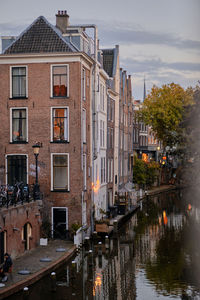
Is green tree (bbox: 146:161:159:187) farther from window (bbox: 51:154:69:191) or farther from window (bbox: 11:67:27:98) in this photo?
window (bbox: 11:67:27:98)

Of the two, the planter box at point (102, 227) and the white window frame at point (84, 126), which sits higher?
the white window frame at point (84, 126)

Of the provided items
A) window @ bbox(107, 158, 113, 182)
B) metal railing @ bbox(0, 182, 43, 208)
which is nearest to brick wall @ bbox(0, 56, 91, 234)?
metal railing @ bbox(0, 182, 43, 208)

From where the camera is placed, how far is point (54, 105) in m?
32.7

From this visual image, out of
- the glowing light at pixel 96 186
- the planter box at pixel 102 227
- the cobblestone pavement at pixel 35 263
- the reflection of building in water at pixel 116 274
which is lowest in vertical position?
the reflection of building in water at pixel 116 274

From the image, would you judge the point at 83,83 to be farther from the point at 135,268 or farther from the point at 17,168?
the point at 135,268

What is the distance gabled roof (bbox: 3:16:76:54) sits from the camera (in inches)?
1278

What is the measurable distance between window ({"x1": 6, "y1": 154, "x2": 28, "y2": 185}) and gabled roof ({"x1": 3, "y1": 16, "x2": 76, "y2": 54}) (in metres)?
6.90

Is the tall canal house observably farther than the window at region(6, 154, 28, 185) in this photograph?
No

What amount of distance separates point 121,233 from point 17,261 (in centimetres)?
1466

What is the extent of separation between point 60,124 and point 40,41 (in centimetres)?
555

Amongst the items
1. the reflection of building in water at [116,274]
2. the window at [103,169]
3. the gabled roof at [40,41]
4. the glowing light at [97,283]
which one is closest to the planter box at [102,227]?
the reflection of building in water at [116,274]

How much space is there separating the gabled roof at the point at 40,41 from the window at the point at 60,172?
6.87m

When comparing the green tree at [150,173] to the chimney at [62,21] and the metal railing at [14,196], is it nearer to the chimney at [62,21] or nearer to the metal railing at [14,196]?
the chimney at [62,21]

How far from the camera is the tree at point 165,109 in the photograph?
7200cm
